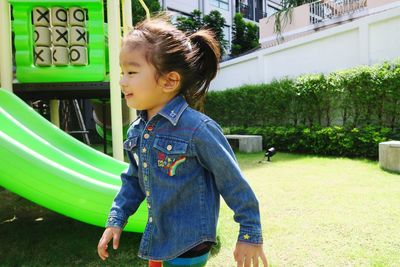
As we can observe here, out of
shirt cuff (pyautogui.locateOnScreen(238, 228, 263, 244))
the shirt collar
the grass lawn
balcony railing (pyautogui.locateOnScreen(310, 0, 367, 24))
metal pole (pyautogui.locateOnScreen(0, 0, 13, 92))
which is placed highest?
A: balcony railing (pyautogui.locateOnScreen(310, 0, 367, 24))

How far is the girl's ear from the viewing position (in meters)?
1.28

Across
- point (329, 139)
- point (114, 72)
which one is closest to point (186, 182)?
point (114, 72)

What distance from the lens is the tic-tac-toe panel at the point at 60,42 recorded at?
3.90m

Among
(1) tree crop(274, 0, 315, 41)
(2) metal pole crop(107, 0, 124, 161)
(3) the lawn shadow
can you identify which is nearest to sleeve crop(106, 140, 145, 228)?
(3) the lawn shadow

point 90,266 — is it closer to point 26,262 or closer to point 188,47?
point 26,262

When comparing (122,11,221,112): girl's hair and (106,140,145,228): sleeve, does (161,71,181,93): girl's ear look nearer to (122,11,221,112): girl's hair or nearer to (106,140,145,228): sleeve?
(122,11,221,112): girl's hair

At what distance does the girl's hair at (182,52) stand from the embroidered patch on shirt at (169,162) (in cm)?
25

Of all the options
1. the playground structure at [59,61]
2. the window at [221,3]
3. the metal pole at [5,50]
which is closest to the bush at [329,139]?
the playground structure at [59,61]

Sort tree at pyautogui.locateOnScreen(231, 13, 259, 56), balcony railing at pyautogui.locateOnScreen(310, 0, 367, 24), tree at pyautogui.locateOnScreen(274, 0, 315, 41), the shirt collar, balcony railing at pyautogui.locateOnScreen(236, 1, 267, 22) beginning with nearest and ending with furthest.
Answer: the shirt collar < balcony railing at pyautogui.locateOnScreen(310, 0, 367, 24) < tree at pyautogui.locateOnScreen(274, 0, 315, 41) < tree at pyautogui.locateOnScreen(231, 13, 259, 56) < balcony railing at pyautogui.locateOnScreen(236, 1, 267, 22)

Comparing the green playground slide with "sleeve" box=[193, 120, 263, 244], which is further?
the green playground slide

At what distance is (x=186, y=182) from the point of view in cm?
123

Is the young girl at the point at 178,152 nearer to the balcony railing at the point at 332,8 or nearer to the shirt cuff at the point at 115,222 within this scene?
the shirt cuff at the point at 115,222

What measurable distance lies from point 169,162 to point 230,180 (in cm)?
21

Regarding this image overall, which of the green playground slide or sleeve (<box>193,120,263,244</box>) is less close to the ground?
sleeve (<box>193,120,263,244</box>)
